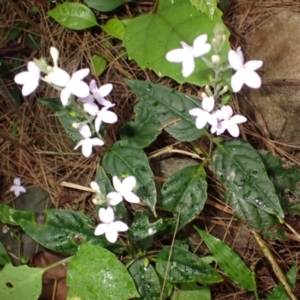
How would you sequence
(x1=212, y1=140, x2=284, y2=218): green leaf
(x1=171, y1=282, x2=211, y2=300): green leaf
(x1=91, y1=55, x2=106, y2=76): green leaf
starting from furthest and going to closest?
(x1=91, y1=55, x2=106, y2=76): green leaf < (x1=171, y1=282, x2=211, y2=300): green leaf < (x1=212, y1=140, x2=284, y2=218): green leaf

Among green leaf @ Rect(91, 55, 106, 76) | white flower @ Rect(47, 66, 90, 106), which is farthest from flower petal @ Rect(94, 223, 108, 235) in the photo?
green leaf @ Rect(91, 55, 106, 76)

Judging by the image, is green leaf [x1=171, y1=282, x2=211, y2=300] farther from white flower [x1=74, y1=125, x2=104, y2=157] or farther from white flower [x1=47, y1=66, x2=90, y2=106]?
white flower [x1=47, y1=66, x2=90, y2=106]

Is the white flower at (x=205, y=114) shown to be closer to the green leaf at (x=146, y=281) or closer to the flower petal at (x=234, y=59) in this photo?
the flower petal at (x=234, y=59)

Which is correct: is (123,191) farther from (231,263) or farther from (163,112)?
(231,263)

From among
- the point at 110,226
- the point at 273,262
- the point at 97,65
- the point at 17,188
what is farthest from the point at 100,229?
the point at 97,65

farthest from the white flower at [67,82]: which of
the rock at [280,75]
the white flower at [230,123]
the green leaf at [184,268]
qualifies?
the rock at [280,75]

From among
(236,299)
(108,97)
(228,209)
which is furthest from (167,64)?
(236,299)
